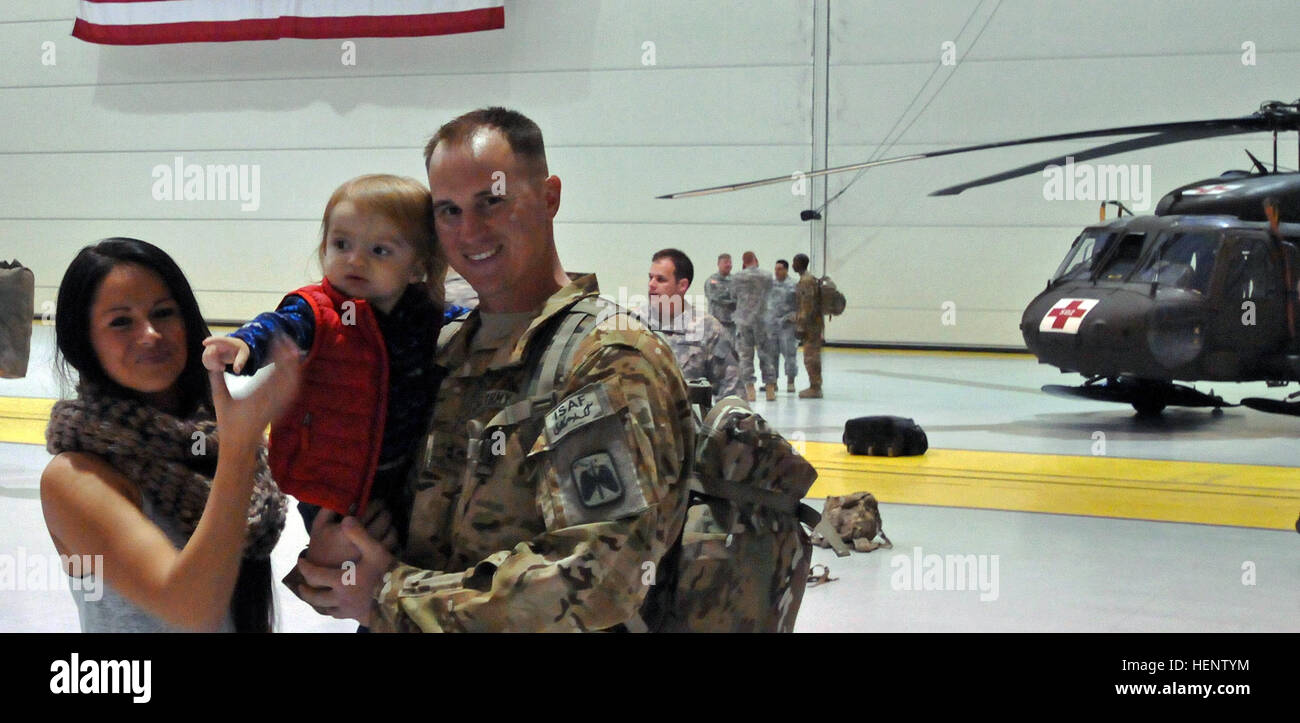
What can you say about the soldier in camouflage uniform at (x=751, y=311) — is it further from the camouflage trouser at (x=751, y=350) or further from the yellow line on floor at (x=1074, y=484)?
the yellow line on floor at (x=1074, y=484)

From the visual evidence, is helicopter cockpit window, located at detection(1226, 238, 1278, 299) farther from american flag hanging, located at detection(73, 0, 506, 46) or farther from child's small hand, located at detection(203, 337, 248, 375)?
american flag hanging, located at detection(73, 0, 506, 46)

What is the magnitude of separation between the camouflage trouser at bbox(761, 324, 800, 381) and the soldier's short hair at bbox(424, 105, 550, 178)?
1039 centimetres

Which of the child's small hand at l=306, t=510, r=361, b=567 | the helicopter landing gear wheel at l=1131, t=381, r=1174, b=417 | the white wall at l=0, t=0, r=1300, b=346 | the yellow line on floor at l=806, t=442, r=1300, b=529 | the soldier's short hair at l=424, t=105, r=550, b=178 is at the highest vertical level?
the white wall at l=0, t=0, r=1300, b=346

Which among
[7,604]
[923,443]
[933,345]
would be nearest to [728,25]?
[933,345]

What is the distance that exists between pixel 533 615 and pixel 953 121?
1668cm

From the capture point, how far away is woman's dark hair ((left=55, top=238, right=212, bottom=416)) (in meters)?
1.99

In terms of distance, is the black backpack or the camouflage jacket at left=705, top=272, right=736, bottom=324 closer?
the black backpack

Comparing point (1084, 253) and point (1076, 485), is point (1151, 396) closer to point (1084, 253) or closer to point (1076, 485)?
point (1084, 253)

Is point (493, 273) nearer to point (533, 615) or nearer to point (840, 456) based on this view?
point (533, 615)

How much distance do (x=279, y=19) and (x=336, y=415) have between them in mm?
17613

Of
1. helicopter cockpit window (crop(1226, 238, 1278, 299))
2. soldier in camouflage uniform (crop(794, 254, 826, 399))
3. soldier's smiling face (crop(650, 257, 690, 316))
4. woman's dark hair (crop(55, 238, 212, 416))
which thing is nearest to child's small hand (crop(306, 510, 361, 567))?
woman's dark hair (crop(55, 238, 212, 416))

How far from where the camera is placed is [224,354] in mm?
1625

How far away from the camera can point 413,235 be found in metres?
1.98

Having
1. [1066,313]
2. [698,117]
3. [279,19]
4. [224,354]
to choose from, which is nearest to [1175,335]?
[1066,313]
